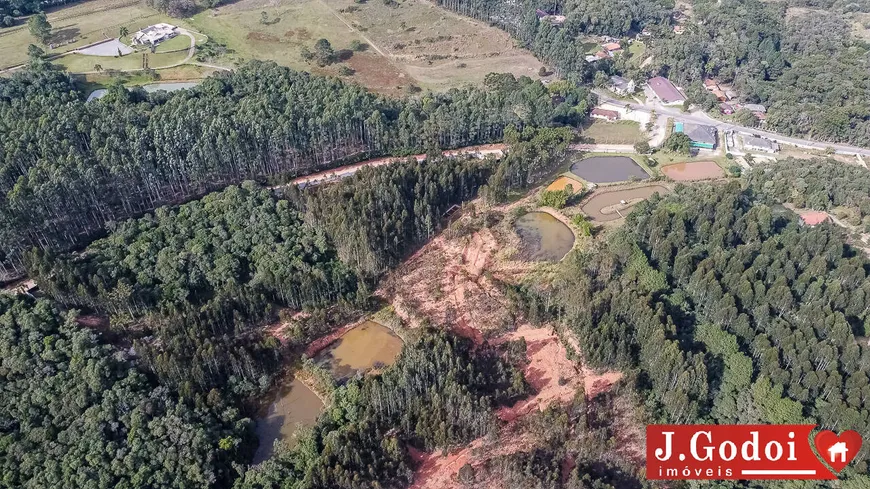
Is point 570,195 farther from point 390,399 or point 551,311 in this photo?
point 390,399

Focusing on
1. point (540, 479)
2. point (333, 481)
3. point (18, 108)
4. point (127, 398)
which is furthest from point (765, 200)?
point (18, 108)

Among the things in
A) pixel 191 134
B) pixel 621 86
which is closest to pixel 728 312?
pixel 621 86

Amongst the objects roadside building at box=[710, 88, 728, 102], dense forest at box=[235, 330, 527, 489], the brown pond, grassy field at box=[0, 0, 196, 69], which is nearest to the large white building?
grassy field at box=[0, 0, 196, 69]

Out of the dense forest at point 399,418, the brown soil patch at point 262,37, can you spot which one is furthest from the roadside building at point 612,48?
the dense forest at point 399,418

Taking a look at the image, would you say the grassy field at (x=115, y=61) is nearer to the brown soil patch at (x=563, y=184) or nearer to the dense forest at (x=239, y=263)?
the dense forest at (x=239, y=263)

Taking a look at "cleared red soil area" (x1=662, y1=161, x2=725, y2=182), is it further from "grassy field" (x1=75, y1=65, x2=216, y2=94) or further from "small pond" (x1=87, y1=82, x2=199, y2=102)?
"grassy field" (x1=75, y1=65, x2=216, y2=94)
